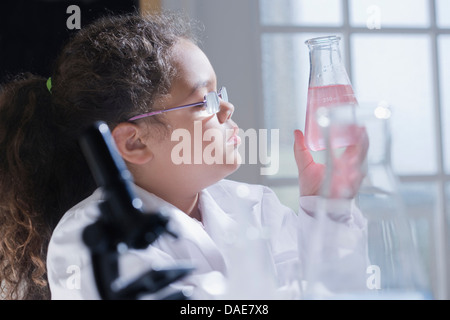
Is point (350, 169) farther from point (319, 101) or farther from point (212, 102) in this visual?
point (212, 102)

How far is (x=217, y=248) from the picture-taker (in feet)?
2.70

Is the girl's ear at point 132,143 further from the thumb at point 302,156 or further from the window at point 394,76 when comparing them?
the window at point 394,76

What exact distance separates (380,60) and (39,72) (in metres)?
0.85

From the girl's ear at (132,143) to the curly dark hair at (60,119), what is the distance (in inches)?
0.7

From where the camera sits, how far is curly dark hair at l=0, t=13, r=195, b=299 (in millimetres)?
865

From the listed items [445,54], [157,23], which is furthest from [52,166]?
[445,54]

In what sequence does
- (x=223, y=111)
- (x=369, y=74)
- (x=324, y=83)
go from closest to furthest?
(x=324, y=83), (x=223, y=111), (x=369, y=74)

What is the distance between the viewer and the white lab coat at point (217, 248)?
60 centimetres

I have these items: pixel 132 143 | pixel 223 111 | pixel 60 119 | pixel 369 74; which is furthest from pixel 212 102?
pixel 369 74

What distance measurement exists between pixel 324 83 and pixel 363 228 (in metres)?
0.27

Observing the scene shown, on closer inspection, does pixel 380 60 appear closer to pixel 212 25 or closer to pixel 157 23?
pixel 212 25

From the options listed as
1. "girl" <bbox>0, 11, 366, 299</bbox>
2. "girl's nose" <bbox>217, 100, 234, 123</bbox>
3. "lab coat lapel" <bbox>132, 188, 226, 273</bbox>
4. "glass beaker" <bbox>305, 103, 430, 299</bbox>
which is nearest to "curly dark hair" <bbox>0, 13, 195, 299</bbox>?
"girl" <bbox>0, 11, 366, 299</bbox>

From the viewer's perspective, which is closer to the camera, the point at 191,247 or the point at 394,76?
the point at 191,247

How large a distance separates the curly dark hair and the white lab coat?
0.49ft
